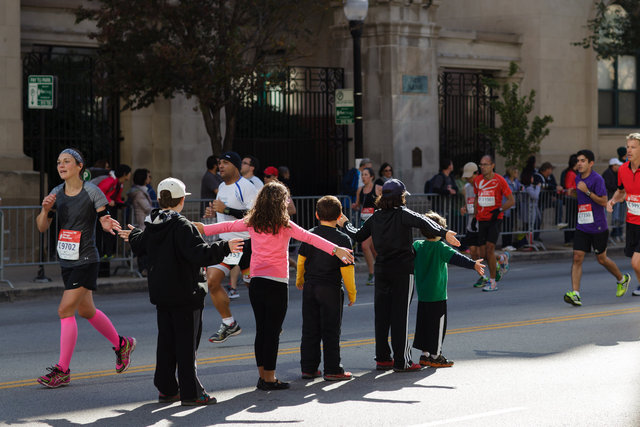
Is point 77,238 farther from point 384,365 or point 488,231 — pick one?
point 488,231

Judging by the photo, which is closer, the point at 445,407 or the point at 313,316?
the point at 445,407

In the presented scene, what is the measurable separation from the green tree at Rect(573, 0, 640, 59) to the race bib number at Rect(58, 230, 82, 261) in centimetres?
2044

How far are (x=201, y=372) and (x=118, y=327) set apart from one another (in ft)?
9.77

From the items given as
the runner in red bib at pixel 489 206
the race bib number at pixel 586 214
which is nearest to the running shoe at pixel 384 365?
the race bib number at pixel 586 214

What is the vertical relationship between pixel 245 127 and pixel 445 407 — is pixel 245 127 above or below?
above

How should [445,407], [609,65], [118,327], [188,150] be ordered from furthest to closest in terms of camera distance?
[609,65] → [188,150] → [118,327] → [445,407]

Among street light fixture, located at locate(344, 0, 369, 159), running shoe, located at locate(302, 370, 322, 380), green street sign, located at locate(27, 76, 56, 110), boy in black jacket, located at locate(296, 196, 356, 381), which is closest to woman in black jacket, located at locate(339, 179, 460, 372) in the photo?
boy in black jacket, located at locate(296, 196, 356, 381)

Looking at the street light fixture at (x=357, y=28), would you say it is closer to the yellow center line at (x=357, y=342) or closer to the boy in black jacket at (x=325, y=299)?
the yellow center line at (x=357, y=342)

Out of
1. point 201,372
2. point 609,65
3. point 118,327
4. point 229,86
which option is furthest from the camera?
point 609,65

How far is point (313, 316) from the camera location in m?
8.41

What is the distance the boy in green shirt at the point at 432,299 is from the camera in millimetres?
8945

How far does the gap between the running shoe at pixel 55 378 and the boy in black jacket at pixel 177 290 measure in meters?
1.05

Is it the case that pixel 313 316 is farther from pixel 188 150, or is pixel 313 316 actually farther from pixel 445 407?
pixel 188 150

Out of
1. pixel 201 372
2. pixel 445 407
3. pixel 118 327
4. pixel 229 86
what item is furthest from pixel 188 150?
pixel 445 407
